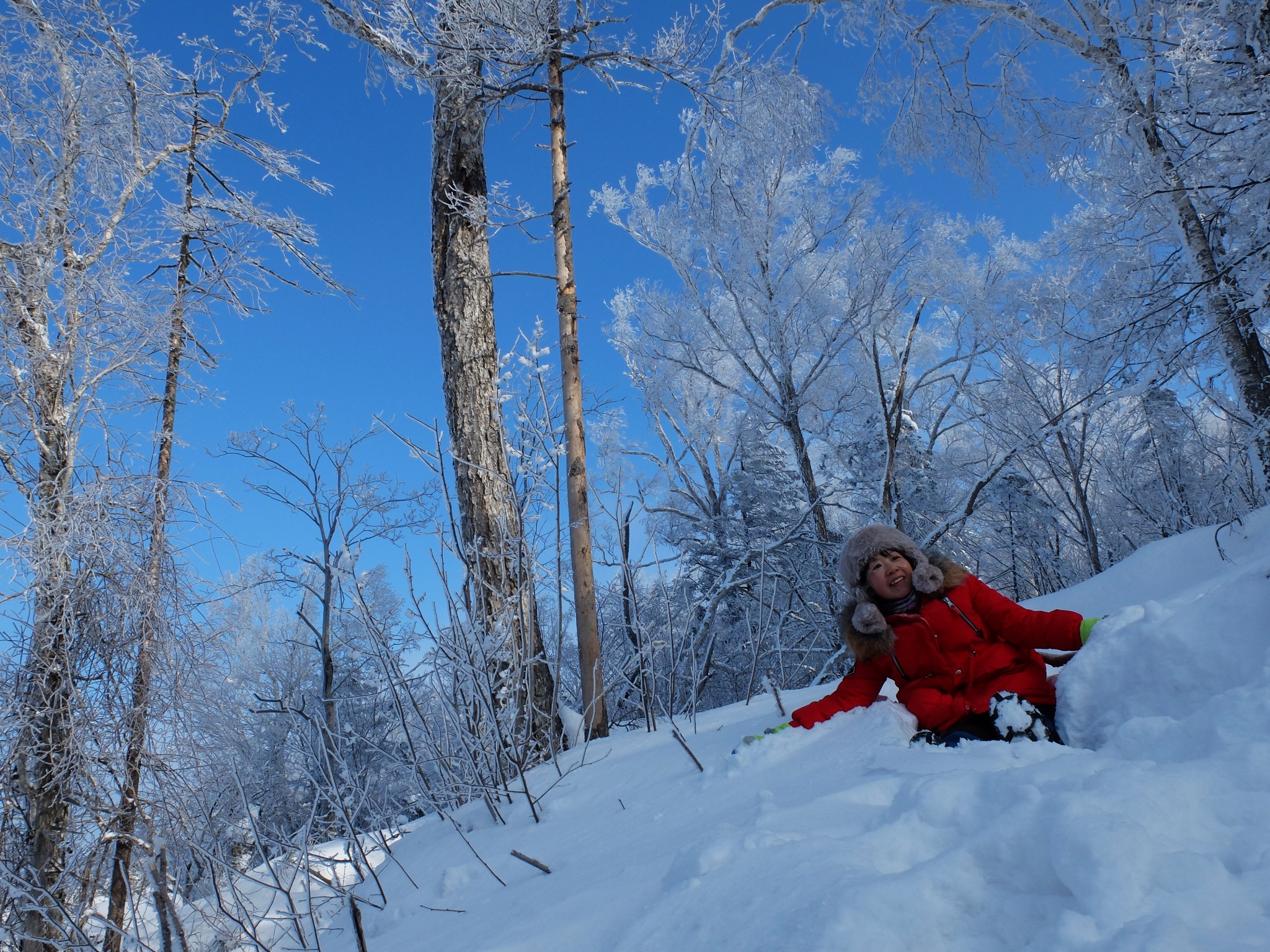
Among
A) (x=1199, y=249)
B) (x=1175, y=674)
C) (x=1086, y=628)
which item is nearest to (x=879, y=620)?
(x=1086, y=628)

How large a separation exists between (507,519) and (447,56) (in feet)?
12.2


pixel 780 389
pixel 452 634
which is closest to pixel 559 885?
pixel 452 634

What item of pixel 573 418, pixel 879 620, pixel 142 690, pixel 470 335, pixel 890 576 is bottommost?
pixel 879 620

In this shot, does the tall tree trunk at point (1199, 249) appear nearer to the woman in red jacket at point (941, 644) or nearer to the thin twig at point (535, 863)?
the woman in red jacket at point (941, 644)

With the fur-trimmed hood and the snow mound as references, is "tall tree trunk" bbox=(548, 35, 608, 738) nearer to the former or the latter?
the fur-trimmed hood

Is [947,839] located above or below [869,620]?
below

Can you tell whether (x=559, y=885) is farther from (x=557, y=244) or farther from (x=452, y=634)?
(x=557, y=244)

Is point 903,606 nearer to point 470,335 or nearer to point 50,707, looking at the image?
point 470,335

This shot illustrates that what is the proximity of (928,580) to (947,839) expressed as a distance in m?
1.43

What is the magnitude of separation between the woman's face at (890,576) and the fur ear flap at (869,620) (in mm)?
96

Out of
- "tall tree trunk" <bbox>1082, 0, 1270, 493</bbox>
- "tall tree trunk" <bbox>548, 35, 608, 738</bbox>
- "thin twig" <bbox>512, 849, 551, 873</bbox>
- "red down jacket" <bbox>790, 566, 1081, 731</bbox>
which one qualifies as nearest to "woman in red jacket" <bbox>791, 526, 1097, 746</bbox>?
"red down jacket" <bbox>790, 566, 1081, 731</bbox>

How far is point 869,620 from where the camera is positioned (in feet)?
7.64

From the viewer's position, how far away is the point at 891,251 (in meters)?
9.12

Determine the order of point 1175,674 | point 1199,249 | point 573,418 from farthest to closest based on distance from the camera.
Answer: point 1199,249 → point 573,418 → point 1175,674
